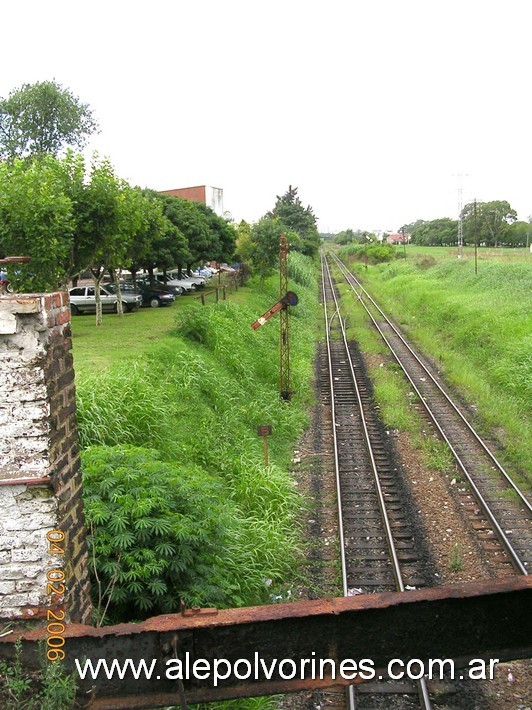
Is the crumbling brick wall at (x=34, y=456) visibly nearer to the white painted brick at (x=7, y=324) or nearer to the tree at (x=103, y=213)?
the white painted brick at (x=7, y=324)

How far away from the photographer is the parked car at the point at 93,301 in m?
22.8

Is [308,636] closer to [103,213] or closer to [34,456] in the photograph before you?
[34,456]

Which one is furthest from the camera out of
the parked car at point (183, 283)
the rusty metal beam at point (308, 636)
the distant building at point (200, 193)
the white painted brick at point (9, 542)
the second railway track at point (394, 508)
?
the distant building at point (200, 193)

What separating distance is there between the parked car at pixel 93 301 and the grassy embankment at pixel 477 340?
8870mm

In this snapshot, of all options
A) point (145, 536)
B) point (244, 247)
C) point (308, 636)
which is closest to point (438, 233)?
point (244, 247)

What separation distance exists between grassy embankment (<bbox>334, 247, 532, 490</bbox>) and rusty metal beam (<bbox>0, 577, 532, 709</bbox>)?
732 centimetres

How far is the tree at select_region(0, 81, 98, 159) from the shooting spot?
1361 inches

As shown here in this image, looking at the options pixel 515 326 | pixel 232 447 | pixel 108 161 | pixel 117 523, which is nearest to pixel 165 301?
pixel 108 161

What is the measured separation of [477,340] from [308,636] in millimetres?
17668

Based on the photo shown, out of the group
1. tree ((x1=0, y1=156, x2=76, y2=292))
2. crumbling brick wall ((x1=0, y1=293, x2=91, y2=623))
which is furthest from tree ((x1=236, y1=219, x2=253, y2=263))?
crumbling brick wall ((x1=0, y1=293, x2=91, y2=623))

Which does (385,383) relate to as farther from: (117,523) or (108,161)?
(117,523)

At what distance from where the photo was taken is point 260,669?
3.17 m

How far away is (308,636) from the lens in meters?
3.16

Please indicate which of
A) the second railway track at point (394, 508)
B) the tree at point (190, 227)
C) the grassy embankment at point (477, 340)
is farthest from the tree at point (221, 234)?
the second railway track at point (394, 508)
